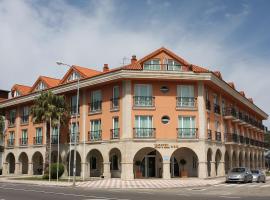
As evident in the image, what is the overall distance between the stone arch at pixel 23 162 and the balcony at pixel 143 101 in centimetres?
2196

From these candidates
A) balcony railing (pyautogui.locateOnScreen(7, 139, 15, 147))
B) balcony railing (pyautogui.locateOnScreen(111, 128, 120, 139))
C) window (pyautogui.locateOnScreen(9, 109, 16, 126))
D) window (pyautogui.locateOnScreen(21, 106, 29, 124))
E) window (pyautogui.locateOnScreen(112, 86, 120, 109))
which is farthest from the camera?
window (pyautogui.locateOnScreen(9, 109, 16, 126))

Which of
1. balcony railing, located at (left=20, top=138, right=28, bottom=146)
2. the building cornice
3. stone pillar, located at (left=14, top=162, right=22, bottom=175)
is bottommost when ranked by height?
stone pillar, located at (left=14, top=162, right=22, bottom=175)

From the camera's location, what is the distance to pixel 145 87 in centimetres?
4303

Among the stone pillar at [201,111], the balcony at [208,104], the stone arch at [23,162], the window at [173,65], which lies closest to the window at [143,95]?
the window at [173,65]

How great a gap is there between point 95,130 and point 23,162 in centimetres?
1720

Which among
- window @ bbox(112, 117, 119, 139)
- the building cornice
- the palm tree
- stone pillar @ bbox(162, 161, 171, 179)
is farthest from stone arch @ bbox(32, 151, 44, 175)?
stone pillar @ bbox(162, 161, 171, 179)

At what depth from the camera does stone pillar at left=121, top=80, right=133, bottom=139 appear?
41688 millimetres

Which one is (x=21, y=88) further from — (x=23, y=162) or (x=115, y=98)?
(x=115, y=98)

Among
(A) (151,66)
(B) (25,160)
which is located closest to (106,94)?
(A) (151,66)

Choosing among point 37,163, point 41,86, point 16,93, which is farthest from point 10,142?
point 41,86

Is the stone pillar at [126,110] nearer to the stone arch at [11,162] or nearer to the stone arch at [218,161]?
the stone arch at [218,161]

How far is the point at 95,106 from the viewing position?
4572cm

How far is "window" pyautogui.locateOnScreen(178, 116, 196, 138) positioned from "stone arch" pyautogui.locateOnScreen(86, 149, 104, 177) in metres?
10.3

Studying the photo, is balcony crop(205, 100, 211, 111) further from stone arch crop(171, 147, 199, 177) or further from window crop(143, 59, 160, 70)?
window crop(143, 59, 160, 70)
